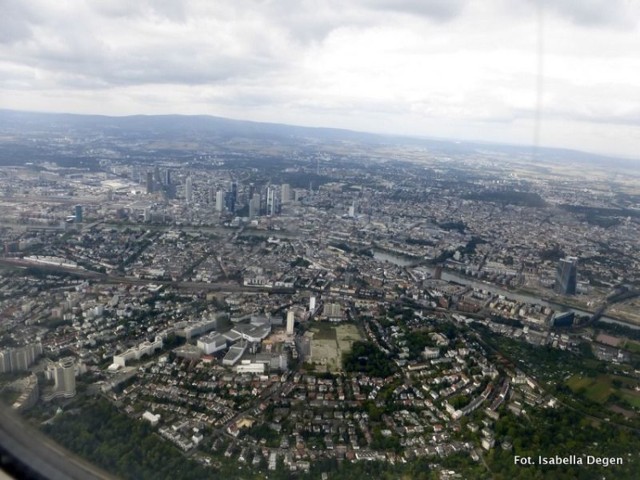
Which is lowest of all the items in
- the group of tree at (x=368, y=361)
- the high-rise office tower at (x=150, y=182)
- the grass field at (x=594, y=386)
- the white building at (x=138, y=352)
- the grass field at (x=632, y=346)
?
the grass field at (x=632, y=346)

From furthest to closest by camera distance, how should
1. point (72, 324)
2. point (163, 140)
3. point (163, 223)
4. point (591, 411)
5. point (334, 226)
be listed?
point (163, 140)
point (334, 226)
point (163, 223)
point (72, 324)
point (591, 411)

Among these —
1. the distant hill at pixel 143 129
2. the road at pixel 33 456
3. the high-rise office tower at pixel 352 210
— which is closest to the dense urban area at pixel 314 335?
the high-rise office tower at pixel 352 210

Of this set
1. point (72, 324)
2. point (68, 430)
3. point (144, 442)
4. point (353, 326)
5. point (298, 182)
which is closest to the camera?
point (68, 430)

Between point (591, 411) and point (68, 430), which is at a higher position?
point (68, 430)

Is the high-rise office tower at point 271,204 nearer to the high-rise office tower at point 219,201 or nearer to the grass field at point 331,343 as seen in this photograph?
the high-rise office tower at point 219,201

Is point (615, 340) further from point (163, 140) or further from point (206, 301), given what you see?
point (163, 140)

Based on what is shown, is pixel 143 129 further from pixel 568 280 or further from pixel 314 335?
pixel 314 335

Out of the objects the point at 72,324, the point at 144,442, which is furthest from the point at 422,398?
the point at 72,324

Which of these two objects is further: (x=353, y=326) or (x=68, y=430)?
(x=353, y=326)

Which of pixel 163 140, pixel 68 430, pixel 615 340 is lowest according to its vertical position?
pixel 615 340
